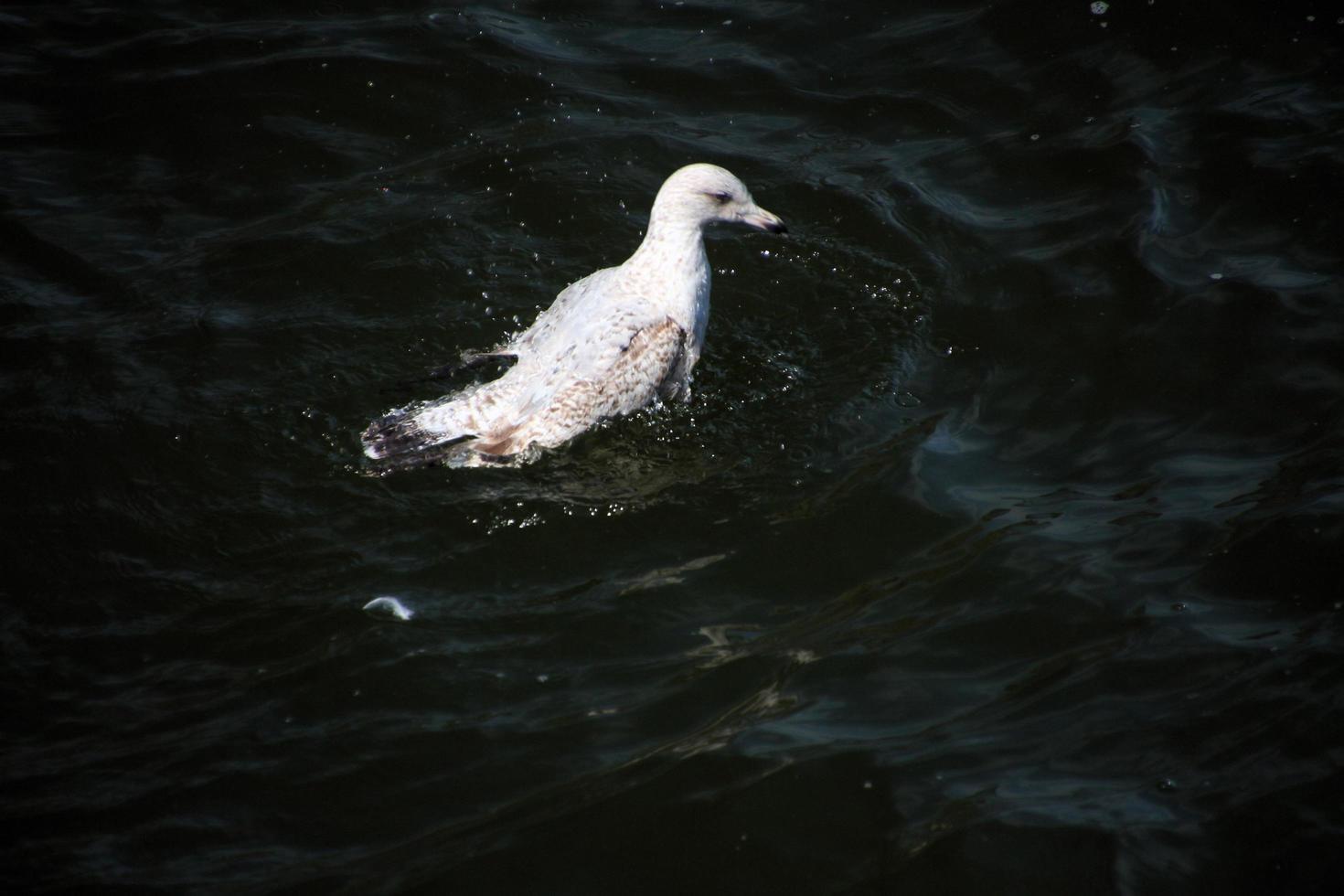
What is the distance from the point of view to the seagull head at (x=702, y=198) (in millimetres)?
5996

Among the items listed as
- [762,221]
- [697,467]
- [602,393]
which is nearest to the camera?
[697,467]

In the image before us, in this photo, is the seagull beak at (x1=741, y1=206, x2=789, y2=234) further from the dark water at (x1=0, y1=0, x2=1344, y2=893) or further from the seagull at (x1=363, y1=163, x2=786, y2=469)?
the dark water at (x1=0, y1=0, x2=1344, y2=893)

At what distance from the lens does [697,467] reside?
5484mm

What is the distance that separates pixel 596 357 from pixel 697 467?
0.72 metres

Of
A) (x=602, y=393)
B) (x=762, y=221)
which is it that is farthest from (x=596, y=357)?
(x=762, y=221)

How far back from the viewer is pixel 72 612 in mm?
4551

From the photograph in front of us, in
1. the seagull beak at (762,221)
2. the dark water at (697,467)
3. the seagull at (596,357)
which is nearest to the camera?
the dark water at (697,467)

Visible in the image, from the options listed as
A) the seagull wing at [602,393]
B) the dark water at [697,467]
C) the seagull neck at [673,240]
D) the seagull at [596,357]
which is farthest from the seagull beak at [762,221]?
the seagull wing at [602,393]

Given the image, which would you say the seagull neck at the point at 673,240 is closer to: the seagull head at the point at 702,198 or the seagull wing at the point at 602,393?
the seagull head at the point at 702,198

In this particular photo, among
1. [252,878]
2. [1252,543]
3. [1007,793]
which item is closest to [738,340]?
[1252,543]

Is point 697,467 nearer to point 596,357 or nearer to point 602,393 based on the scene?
point 602,393

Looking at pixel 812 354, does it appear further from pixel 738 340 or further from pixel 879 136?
pixel 879 136

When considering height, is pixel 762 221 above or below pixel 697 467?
above

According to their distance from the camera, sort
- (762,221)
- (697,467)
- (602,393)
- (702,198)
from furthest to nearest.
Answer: (762,221)
(702,198)
(602,393)
(697,467)
